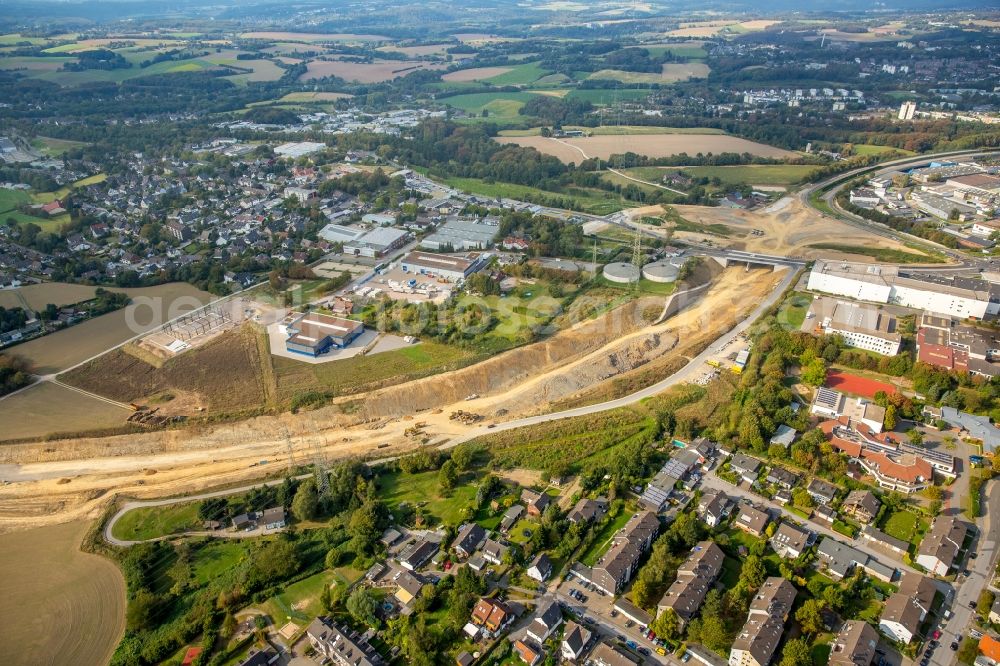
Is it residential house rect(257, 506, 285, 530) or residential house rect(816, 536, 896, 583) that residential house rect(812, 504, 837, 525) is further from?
residential house rect(257, 506, 285, 530)

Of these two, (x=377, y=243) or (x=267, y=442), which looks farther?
(x=377, y=243)

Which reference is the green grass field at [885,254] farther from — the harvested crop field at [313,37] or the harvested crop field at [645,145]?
the harvested crop field at [313,37]

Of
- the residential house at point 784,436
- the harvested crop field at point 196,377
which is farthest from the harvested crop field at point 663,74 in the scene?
the residential house at point 784,436

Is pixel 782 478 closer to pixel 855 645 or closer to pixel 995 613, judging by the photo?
pixel 995 613

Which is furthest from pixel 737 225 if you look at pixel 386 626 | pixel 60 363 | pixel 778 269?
pixel 60 363

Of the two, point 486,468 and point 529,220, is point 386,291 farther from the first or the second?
point 486,468

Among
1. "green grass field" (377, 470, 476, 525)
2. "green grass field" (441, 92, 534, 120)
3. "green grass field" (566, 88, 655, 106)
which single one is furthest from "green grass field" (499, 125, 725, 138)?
"green grass field" (377, 470, 476, 525)

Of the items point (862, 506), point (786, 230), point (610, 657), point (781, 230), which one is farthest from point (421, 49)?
point (610, 657)
